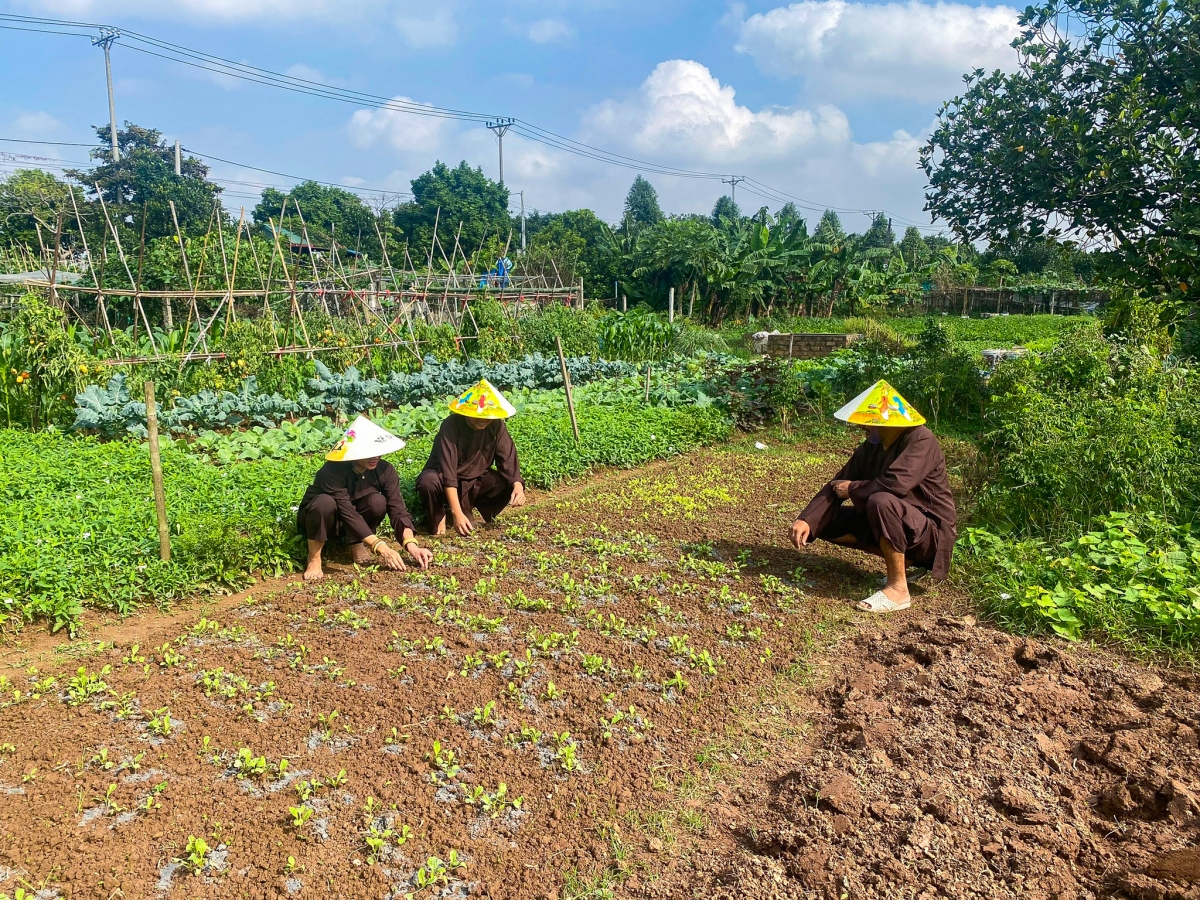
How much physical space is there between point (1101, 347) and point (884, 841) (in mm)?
5881

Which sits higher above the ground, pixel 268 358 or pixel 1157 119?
pixel 1157 119

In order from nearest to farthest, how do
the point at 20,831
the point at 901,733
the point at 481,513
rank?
the point at 20,831 < the point at 901,733 < the point at 481,513

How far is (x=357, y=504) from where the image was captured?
5352mm

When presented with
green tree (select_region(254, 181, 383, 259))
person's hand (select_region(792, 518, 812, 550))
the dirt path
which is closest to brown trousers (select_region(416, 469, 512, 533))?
the dirt path

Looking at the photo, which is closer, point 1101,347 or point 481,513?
point 481,513

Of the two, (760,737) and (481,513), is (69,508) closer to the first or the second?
(481,513)

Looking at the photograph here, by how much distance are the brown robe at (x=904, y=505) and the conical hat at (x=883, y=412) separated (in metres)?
0.13

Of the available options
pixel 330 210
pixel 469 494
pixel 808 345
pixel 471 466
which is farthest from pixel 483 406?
pixel 330 210

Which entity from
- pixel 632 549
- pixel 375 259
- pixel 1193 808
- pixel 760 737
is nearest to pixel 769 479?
pixel 632 549

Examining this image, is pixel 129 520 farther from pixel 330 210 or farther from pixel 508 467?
pixel 330 210

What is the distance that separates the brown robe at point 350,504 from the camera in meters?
5.16

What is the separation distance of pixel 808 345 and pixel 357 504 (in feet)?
42.7

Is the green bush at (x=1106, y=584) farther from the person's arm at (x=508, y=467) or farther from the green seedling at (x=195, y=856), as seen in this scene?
the green seedling at (x=195, y=856)

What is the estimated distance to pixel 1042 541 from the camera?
5.18m
